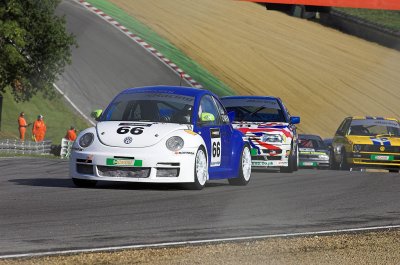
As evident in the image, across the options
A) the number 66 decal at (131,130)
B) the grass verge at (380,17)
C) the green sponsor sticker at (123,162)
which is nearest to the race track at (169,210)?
the green sponsor sticker at (123,162)

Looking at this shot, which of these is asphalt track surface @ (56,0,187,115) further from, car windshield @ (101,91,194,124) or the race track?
the race track

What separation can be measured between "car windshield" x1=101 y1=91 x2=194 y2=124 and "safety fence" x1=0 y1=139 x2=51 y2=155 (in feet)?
46.7

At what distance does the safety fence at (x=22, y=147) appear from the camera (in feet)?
101

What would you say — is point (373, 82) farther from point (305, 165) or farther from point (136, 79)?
point (305, 165)

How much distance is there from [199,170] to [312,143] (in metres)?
17.8

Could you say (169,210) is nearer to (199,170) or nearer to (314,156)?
(199,170)

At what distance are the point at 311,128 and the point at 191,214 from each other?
32974 millimetres

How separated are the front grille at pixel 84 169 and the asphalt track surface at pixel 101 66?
25677mm

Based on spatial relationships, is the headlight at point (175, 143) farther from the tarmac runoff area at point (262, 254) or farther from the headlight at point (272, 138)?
the headlight at point (272, 138)

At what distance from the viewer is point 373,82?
53.4 m

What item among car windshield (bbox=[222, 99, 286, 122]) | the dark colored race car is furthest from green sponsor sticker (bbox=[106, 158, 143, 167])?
the dark colored race car

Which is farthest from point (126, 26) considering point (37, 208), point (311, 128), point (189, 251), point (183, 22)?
point (189, 251)

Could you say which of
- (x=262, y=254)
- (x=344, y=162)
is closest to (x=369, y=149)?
(x=344, y=162)

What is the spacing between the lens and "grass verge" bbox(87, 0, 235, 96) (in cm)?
4750
